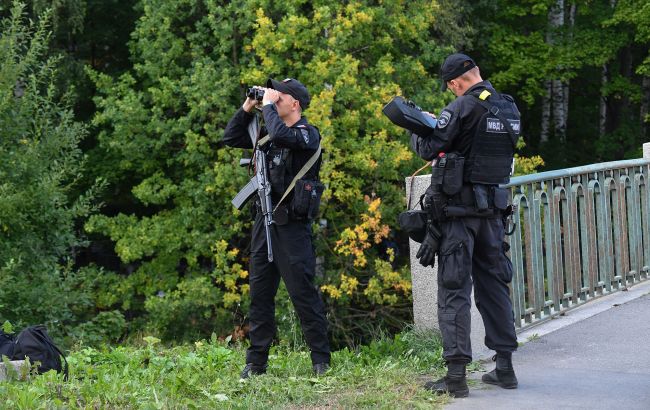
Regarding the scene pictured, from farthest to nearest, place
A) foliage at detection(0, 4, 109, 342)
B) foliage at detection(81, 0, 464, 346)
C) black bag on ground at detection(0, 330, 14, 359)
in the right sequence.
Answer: foliage at detection(81, 0, 464, 346) < foliage at detection(0, 4, 109, 342) < black bag on ground at detection(0, 330, 14, 359)

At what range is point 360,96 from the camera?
62.4 ft

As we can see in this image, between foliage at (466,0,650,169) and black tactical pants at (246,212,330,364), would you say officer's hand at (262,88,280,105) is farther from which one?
foliage at (466,0,650,169)

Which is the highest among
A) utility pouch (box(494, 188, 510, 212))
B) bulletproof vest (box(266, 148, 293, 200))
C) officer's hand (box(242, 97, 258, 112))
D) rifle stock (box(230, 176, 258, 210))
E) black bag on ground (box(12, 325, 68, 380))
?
officer's hand (box(242, 97, 258, 112))

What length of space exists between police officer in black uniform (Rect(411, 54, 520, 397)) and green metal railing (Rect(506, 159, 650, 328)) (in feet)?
4.41

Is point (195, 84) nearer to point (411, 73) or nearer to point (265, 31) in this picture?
point (265, 31)

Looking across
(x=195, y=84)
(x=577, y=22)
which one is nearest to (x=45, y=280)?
(x=195, y=84)

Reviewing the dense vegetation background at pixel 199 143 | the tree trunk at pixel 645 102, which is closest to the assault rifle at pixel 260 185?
the dense vegetation background at pixel 199 143

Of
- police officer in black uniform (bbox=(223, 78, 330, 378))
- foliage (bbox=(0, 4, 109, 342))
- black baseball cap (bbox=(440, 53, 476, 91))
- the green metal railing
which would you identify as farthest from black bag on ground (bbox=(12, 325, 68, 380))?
foliage (bbox=(0, 4, 109, 342))

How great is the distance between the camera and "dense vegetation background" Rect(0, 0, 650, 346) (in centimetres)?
1577

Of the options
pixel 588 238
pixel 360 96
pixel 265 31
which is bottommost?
pixel 588 238

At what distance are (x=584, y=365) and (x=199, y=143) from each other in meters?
14.6

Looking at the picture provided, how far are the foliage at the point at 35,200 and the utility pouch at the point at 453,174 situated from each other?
9.85 m

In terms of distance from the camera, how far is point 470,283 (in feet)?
18.3

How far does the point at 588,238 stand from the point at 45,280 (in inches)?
347
